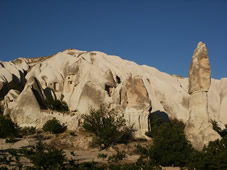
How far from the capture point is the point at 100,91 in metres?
33.4

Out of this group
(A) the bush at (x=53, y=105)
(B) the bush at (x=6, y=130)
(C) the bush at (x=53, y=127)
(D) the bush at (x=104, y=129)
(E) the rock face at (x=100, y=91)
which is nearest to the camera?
(D) the bush at (x=104, y=129)

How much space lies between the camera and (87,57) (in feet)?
148

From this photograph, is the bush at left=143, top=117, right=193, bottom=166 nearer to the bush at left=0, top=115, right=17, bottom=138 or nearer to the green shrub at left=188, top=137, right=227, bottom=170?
the green shrub at left=188, top=137, right=227, bottom=170

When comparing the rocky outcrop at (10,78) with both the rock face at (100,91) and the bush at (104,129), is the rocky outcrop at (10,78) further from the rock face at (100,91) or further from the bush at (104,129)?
the bush at (104,129)

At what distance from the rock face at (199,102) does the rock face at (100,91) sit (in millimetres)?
146

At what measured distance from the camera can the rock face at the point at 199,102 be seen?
1709cm

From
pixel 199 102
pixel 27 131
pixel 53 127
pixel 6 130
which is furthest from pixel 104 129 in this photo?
pixel 27 131

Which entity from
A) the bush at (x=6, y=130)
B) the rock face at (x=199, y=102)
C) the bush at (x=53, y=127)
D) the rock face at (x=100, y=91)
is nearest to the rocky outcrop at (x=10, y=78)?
the rock face at (x=100, y=91)

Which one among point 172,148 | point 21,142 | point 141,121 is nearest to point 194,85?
point 172,148

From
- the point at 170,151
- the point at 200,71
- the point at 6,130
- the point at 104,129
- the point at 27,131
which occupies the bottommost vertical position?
the point at 170,151

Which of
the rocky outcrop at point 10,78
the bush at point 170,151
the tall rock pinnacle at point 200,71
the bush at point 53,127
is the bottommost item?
the bush at point 170,151

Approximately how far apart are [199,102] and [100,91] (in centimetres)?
1686

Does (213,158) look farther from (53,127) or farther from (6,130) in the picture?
(53,127)

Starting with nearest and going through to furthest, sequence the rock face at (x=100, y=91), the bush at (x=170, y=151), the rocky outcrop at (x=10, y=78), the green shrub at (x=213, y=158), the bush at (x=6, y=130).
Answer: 1. the green shrub at (x=213, y=158)
2. the bush at (x=170, y=151)
3. the bush at (x=6, y=130)
4. the rock face at (x=100, y=91)
5. the rocky outcrop at (x=10, y=78)
